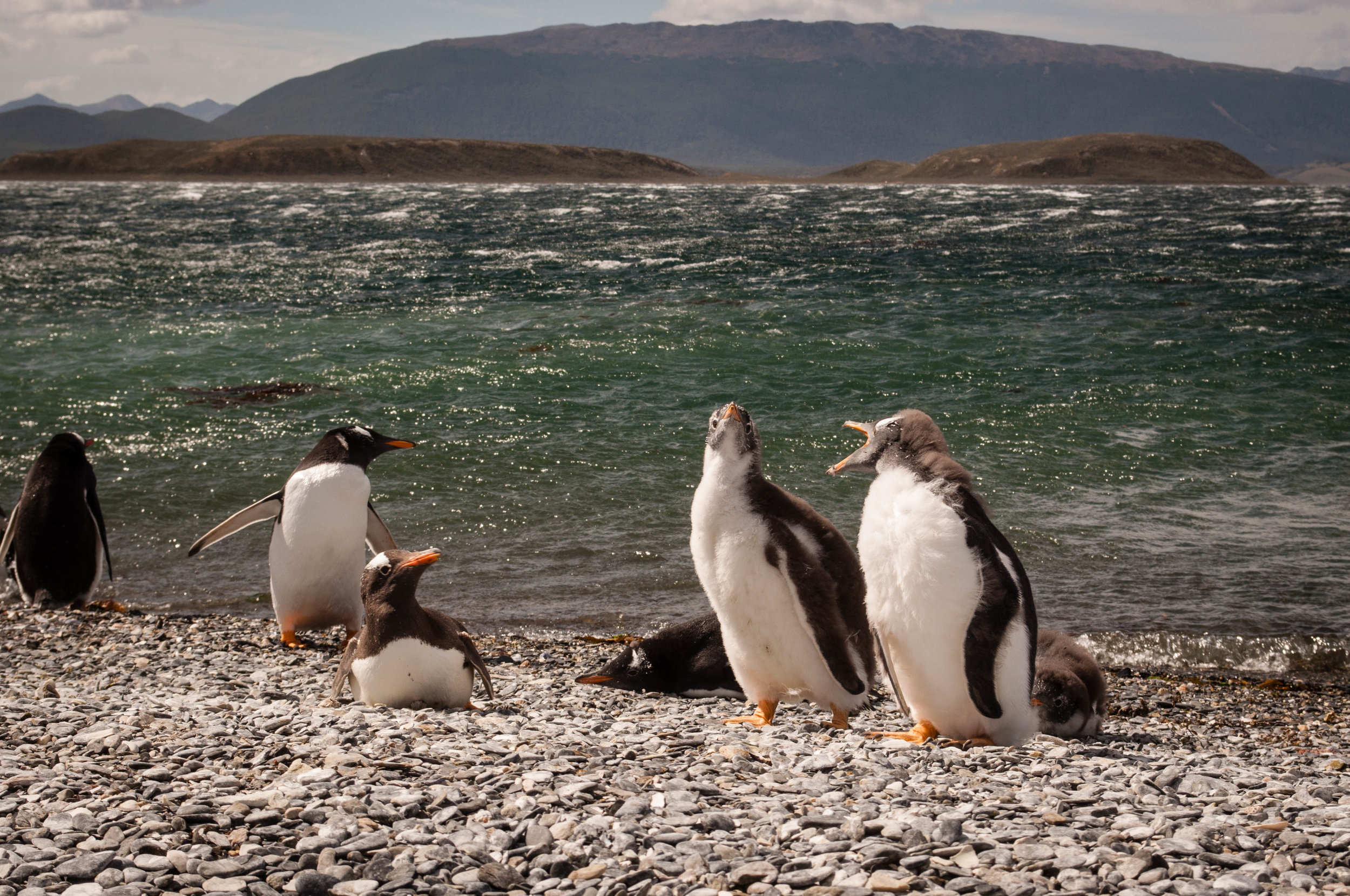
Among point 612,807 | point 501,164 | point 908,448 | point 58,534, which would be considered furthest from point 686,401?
point 501,164

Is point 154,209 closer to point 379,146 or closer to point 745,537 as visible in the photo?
point 379,146

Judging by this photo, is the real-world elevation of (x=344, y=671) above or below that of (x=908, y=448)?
below

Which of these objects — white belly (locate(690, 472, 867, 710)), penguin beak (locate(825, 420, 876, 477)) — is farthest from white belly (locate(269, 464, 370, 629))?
penguin beak (locate(825, 420, 876, 477))

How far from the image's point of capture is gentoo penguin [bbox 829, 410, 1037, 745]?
156 inches

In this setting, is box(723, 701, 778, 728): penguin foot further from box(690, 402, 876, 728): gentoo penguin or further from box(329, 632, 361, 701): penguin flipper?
box(329, 632, 361, 701): penguin flipper

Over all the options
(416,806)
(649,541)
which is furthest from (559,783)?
(649,541)

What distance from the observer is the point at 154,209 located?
50469 millimetres

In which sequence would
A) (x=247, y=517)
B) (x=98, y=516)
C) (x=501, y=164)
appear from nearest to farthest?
(x=247, y=517) < (x=98, y=516) < (x=501, y=164)

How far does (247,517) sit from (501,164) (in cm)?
8743

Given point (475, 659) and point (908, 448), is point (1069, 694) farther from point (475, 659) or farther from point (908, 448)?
point (475, 659)

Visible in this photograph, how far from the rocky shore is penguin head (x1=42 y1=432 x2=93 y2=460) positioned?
369 centimetres

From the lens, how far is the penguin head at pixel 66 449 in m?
7.81

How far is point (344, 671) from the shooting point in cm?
491

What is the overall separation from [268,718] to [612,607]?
11.1ft
